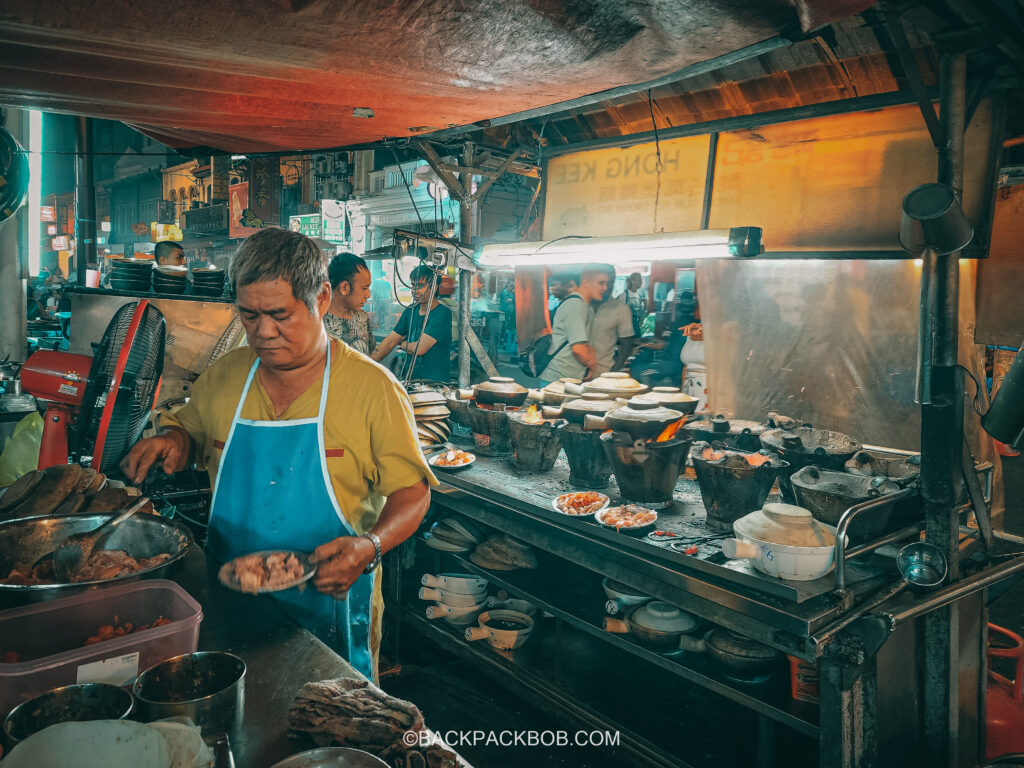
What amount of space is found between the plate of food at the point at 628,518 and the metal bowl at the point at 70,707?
2.14 metres

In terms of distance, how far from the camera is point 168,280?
18.2 feet

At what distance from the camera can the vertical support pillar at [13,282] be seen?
22.0ft

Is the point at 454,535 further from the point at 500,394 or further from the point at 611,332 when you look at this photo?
the point at 611,332

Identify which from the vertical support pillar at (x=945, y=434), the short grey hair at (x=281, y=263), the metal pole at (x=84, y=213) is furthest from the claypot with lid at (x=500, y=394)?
the metal pole at (x=84, y=213)

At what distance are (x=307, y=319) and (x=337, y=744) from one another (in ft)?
4.34

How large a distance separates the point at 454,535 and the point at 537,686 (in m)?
1.08

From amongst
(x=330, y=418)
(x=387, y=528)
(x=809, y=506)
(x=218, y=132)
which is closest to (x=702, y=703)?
(x=809, y=506)

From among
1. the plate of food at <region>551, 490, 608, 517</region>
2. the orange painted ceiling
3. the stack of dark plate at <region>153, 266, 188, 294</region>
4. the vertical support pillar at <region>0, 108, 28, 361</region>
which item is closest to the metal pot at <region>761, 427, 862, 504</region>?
the plate of food at <region>551, 490, 608, 517</region>

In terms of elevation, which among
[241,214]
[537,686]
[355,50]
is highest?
[241,214]

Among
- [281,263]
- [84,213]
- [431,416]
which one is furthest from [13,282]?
[281,263]

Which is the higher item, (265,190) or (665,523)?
(265,190)

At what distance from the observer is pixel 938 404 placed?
2.55 m

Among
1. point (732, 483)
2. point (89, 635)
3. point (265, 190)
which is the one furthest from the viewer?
point (265, 190)

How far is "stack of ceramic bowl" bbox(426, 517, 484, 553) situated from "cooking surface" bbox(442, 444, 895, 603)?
39cm
